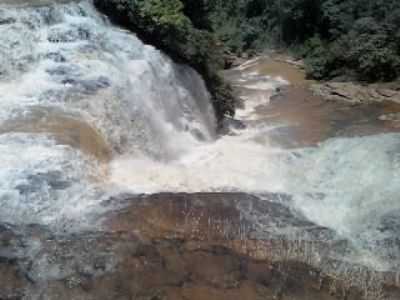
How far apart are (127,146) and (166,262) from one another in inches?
155

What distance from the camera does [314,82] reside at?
1772 centimetres

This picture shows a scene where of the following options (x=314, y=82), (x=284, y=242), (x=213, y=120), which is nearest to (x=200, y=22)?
(x=213, y=120)

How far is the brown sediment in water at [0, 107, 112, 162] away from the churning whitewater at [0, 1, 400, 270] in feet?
0.07

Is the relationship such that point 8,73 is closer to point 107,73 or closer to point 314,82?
point 107,73

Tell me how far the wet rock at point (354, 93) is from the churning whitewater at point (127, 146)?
9.22 feet

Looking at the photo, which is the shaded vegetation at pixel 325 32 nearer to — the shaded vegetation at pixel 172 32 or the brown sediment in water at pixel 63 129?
the shaded vegetation at pixel 172 32

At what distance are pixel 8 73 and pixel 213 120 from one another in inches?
193

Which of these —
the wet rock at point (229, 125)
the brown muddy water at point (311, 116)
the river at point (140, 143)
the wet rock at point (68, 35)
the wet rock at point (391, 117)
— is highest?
the wet rock at point (68, 35)

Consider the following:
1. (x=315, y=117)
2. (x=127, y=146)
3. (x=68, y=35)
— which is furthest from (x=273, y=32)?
(x=127, y=146)

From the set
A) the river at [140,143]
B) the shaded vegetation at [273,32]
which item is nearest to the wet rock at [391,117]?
the river at [140,143]

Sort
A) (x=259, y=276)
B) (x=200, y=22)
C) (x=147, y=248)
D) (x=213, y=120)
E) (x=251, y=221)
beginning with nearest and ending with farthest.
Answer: (x=259, y=276) → (x=147, y=248) → (x=251, y=221) → (x=213, y=120) → (x=200, y=22)

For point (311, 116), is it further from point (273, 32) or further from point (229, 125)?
point (273, 32)

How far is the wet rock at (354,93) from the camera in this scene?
14281 millimetres

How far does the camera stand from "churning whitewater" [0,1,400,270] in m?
6.80
